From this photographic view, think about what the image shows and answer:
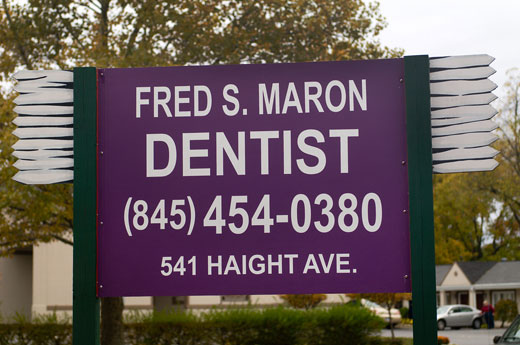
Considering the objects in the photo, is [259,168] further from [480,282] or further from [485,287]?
[480,282]

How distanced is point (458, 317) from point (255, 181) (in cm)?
4289

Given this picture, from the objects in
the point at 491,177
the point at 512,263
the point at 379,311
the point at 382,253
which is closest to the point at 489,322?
the point at 379,311

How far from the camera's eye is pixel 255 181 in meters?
4.74

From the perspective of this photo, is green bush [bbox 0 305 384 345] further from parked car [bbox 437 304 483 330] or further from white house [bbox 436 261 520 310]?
white house [bbox 436 261 520 310]

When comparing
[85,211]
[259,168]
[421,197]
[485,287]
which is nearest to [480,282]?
[485,287]

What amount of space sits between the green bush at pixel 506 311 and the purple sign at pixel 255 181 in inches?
1833

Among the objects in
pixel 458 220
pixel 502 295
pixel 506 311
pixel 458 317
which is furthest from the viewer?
pixel 458 220

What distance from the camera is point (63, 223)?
21.5 m

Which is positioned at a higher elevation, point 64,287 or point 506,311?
point 64,287

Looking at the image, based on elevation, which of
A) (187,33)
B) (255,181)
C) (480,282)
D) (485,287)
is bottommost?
(485,287)

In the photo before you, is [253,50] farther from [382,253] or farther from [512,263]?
[512,263]

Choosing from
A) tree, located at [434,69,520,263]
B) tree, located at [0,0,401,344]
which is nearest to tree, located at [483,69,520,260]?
tree, located at [434,69,520,263]

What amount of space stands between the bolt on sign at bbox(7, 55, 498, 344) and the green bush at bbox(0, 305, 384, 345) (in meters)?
14.7

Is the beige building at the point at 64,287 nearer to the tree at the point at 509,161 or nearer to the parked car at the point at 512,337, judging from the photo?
the tree at the point at 509,161
